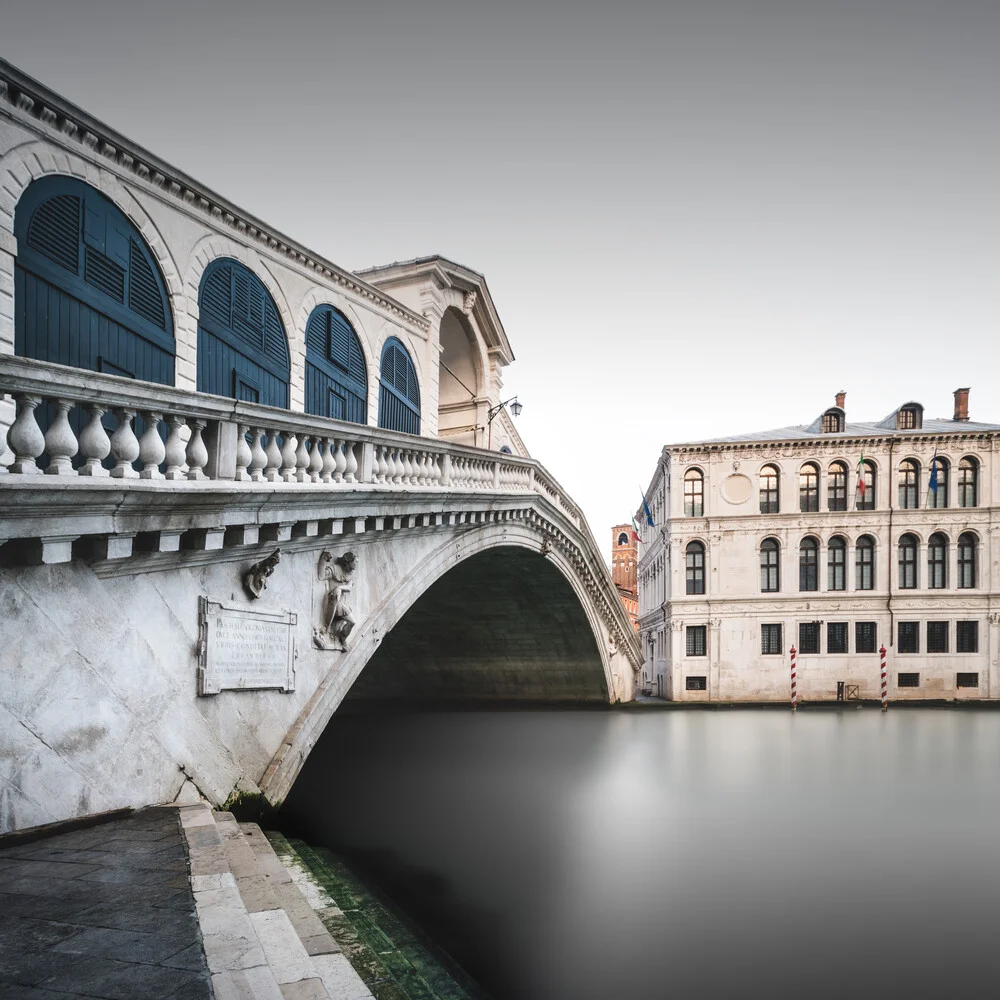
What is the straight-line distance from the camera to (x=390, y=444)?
7902mm

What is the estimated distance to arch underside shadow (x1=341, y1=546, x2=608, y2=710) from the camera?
17.2 metres

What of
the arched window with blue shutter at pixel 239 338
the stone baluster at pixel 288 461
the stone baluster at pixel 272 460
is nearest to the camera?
the stone baluster at pixel 272 460

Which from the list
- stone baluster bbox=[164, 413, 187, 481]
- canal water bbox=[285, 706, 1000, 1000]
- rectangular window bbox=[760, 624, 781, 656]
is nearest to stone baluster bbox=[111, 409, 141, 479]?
stone baluster bbox=[164, 413, 187, 481]

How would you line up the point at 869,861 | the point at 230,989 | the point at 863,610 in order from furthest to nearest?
1. the point at 863,610
2. the point at 869,861
3. the point at 230,989

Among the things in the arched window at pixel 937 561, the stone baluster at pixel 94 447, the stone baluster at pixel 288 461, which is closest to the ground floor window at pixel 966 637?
the arched window at pixel 937 561

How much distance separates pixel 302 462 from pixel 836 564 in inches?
925

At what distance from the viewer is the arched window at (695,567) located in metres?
25.7

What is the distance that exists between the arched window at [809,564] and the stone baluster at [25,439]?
25.3m

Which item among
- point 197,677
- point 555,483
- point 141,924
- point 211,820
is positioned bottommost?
point 211,820

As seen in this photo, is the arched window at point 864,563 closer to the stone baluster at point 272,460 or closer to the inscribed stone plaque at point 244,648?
the inscribed stone plaque at point 244,648

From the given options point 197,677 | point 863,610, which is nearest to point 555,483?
point 197,677

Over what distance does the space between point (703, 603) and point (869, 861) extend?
17.7 meters

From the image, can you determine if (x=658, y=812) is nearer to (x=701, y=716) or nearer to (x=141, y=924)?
(x=141, y=924)

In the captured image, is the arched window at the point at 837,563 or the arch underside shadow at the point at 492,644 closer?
the arch underside shadow at the point at 492,644
